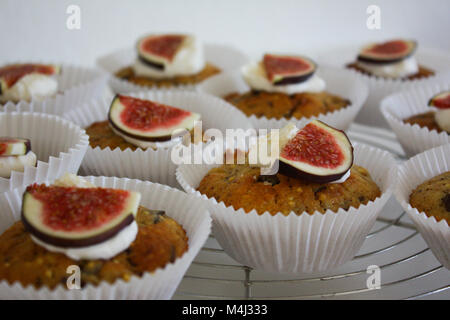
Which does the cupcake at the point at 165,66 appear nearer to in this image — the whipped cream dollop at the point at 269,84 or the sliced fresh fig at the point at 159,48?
the sliced fresh fig at the point at 159,48

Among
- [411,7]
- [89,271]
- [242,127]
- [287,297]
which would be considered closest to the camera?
[89,271]

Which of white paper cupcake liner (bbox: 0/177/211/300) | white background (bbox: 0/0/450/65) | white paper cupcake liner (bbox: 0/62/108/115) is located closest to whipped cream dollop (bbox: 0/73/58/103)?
white paper cupcake liner (bbox: 0/62/108/115)

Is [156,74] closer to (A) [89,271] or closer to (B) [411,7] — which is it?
(A) [89,271]

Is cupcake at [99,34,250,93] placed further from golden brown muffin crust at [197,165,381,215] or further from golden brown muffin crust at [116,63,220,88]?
golden brown muffin crust at [197,165,381,215]

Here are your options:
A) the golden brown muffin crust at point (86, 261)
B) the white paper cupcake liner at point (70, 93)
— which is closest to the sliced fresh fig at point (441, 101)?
the golden brown muffin crust at point (86, 261)
